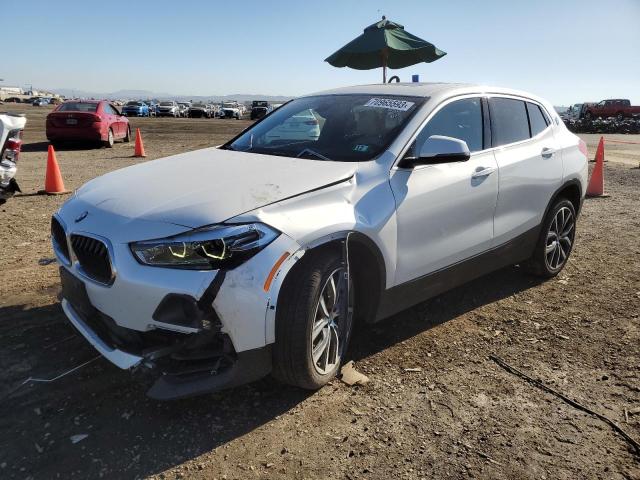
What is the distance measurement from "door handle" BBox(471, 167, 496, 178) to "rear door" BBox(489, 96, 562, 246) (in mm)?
143

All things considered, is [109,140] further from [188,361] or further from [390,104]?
[188,361]

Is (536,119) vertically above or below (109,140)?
above

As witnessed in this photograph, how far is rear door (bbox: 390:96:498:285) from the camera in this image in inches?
127

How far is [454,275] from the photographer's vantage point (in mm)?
3727

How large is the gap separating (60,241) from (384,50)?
29.5ft

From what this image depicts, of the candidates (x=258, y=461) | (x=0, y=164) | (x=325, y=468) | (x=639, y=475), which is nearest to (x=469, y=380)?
(x=639, y=475)

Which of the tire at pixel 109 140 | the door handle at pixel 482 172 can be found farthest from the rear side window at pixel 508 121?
the tire at pixel 109 140

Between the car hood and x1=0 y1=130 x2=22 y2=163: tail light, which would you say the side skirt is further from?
x1=0 y1=130 x2=22 y2=163: tail light

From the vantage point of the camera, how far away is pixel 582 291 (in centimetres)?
465

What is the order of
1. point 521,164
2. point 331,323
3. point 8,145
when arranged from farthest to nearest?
point 8,145, point 521,164, point 331,323

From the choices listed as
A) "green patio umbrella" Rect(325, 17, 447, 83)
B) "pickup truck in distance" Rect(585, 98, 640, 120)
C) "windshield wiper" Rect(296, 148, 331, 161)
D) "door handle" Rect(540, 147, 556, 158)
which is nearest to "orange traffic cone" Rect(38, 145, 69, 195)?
"green patio umbrella" Rect(325, 17, 447, 83)

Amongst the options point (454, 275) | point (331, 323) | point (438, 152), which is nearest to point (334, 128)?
point (438, 152)

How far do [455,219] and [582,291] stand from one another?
1.86 metres

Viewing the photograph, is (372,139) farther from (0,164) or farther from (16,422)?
(0,164)
